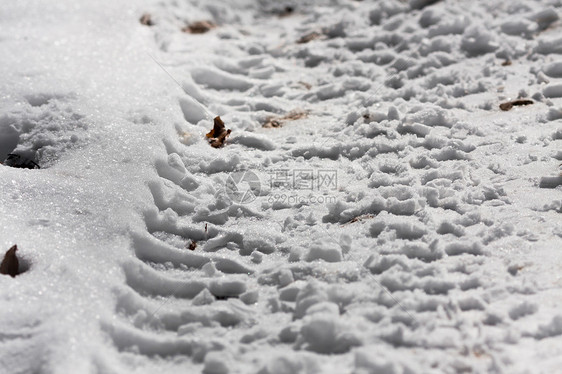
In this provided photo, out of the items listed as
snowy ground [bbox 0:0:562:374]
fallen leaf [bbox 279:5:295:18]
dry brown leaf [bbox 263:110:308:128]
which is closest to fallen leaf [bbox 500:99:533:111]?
snowy ground [bbox 0:0:562:374]

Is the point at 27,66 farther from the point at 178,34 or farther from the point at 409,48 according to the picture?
the point at 409,48

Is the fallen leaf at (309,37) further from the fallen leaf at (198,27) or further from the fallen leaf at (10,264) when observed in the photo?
the fallen leaf at (10,264)

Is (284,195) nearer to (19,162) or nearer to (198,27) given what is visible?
(19,162)

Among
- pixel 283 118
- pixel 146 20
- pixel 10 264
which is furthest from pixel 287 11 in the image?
pixel 10 264

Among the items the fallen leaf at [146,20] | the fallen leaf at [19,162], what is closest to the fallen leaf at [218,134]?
the fallen leaf at [19,162]

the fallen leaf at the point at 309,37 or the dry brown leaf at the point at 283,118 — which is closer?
the dry brown leaf at the point at 283,118

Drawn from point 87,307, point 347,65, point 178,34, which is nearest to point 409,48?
point 347,65

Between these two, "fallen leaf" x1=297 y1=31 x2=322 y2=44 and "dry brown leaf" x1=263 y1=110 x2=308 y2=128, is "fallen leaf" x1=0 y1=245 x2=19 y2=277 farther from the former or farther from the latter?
"fallen leaf" x1=297 y1=31 x2=322 y2=44
